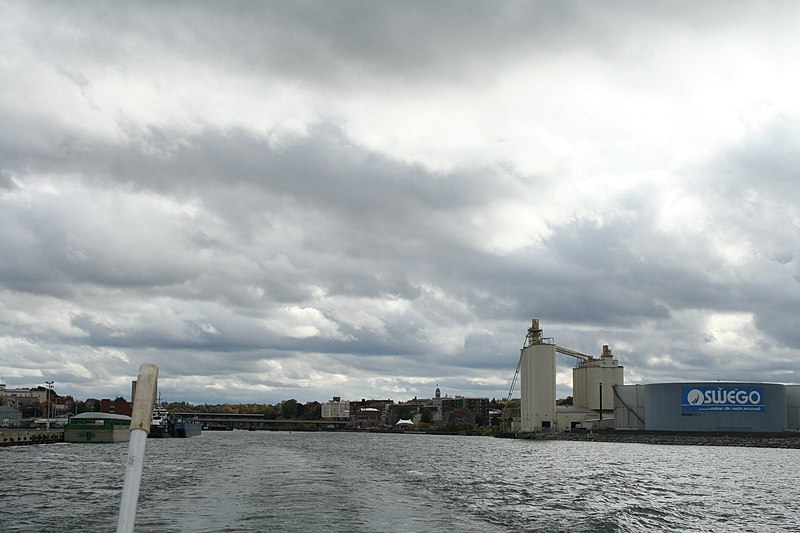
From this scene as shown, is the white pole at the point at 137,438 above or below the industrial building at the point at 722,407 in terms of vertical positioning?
below

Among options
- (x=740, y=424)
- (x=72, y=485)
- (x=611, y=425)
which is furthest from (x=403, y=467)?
(x=611, y=425)

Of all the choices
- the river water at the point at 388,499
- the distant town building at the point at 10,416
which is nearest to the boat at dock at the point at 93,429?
the distant town building at the point at 10,416

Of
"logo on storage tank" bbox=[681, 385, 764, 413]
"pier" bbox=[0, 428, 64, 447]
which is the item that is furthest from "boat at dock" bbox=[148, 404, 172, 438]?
"logo on storage tank" bbox=[681, 385, 764, 413]

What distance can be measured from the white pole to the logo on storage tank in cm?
17956

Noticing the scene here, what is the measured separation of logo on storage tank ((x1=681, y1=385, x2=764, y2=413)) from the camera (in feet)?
554

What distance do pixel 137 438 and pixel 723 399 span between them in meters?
180

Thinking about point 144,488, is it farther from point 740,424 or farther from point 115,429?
point 740,424

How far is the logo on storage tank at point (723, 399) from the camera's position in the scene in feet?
554

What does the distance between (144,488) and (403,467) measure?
98.8ft

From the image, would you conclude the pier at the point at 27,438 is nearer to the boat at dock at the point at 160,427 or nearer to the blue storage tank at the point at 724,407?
the boat at dock at the point at 160,427

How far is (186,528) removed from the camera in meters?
33.1

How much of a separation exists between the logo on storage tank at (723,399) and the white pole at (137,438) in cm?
17956

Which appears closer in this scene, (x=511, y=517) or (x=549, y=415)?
(x=511, y=517)

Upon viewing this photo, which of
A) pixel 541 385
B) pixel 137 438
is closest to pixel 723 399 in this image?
pixel 541 385
